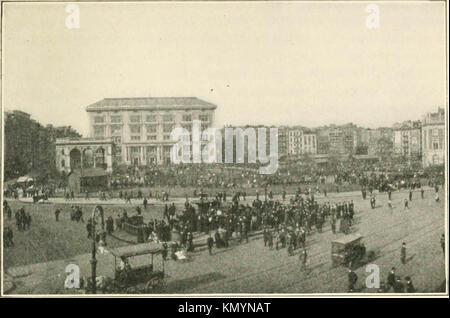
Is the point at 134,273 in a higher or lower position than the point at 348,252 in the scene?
lower

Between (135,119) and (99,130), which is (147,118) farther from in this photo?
(99,130)

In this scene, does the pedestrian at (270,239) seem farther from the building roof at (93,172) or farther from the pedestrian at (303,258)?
the building roof at (93,172)

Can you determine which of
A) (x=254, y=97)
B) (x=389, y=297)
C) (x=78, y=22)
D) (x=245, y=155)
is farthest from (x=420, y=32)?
(x=78, y=22)

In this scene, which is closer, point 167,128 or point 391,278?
point 391,278

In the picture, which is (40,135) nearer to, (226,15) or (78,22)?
(78,22)

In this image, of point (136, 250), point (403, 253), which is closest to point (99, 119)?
point (136, 250)

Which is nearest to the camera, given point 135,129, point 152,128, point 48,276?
point 48,276

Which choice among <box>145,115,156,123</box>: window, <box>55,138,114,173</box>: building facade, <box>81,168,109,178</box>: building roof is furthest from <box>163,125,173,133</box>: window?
<box>81,168,109,178</box>: building roof

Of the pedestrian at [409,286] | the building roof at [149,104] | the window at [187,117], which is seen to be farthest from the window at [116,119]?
the pedestrian at [409,286]
